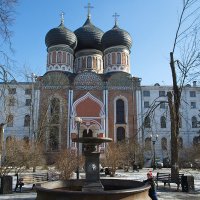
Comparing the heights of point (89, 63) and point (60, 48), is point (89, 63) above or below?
below

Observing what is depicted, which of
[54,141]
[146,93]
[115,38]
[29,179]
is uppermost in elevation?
[115,38]

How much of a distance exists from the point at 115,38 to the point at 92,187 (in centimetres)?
3148

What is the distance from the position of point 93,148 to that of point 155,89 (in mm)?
33683

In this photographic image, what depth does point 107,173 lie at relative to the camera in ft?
68.5

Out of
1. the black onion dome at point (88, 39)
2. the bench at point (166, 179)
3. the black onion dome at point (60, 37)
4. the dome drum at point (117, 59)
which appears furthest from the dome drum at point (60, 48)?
the bench at point (166, 179)

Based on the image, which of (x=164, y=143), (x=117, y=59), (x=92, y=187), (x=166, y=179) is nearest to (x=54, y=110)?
(x=117, y=59)

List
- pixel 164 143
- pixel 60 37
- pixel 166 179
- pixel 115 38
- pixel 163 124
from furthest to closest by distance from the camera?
1. pixel 163 124
2. pixel 115 38
3. pixel 60 37
4. pixel 164 143
5. pixel 166 179

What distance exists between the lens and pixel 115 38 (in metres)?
38.8

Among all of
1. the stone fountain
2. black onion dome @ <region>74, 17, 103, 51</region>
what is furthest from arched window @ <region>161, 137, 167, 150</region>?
the stone fountain

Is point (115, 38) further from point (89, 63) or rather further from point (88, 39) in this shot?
point (89, 63)

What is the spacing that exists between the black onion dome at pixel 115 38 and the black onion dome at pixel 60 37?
160 inches

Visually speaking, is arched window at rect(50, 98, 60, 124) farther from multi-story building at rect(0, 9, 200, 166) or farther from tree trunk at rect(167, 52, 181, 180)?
tree trunk at rect(167, 52, 181, 180)

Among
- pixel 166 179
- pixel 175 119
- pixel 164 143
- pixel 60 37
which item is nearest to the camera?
pixel 175 119

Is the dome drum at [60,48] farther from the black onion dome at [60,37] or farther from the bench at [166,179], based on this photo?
the bench at [166,179]
